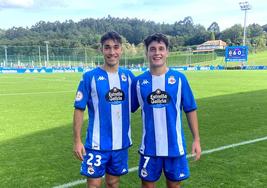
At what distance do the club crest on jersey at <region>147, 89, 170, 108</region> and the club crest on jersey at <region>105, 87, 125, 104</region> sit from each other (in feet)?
1.02

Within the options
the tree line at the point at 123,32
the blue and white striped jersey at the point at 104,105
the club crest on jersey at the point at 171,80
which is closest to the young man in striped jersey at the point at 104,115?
the blue and white striped jersey at the point at 104,105

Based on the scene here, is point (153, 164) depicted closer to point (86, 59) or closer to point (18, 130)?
point (18, 130)

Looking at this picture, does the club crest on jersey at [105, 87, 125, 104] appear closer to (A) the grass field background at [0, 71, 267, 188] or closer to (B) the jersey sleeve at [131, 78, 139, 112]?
(B) the jersey sleeve at [131, 78, 139, 112]

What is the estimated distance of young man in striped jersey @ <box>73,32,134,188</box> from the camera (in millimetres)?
3508

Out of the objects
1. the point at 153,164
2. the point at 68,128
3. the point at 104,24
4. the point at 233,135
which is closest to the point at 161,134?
the point at 153,164

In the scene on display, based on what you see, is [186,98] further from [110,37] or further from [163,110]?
[110,37]

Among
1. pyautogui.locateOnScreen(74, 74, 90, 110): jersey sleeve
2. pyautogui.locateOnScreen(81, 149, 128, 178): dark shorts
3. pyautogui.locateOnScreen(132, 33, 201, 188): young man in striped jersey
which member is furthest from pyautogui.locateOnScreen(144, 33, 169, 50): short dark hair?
pyautogui.locateOnScreen(81, 149, 128, 178): dark shorts

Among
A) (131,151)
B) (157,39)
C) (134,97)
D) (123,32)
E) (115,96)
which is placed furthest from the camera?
(123,32)

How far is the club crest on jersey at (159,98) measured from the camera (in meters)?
3.47

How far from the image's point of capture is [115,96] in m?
3.56

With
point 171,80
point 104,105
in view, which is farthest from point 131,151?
point 171,80

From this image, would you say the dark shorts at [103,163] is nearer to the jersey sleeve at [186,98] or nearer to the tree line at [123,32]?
the jersey sleeve at [186,98]

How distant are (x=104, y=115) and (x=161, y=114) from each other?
56 centimetres

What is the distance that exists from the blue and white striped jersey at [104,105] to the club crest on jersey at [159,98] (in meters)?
0.30
